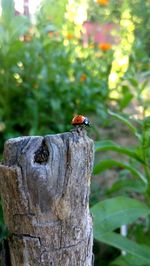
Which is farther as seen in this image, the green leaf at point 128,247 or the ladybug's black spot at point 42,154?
the green leaf at point 128,247

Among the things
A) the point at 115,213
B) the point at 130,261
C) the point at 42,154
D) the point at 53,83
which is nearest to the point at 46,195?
the point at 42,154

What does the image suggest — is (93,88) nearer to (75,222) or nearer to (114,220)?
(114,220)

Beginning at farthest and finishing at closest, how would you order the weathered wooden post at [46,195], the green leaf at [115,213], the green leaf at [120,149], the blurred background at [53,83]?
the blurred background at [53,83] → the green leaf at [120,149] → the green leaf at [115,213] → the weathered wooden post at [46,195]

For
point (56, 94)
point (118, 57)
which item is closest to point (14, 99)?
point (56, 94)

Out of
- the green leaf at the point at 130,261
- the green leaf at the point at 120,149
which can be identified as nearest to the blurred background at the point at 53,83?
the green leaf at the point at 130,261

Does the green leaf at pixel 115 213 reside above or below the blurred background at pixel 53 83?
below

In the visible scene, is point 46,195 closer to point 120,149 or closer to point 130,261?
point 120,149

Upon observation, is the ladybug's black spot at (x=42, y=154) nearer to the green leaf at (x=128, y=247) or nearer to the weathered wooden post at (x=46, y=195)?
the weathered wooden post at (x=46, y=195)
